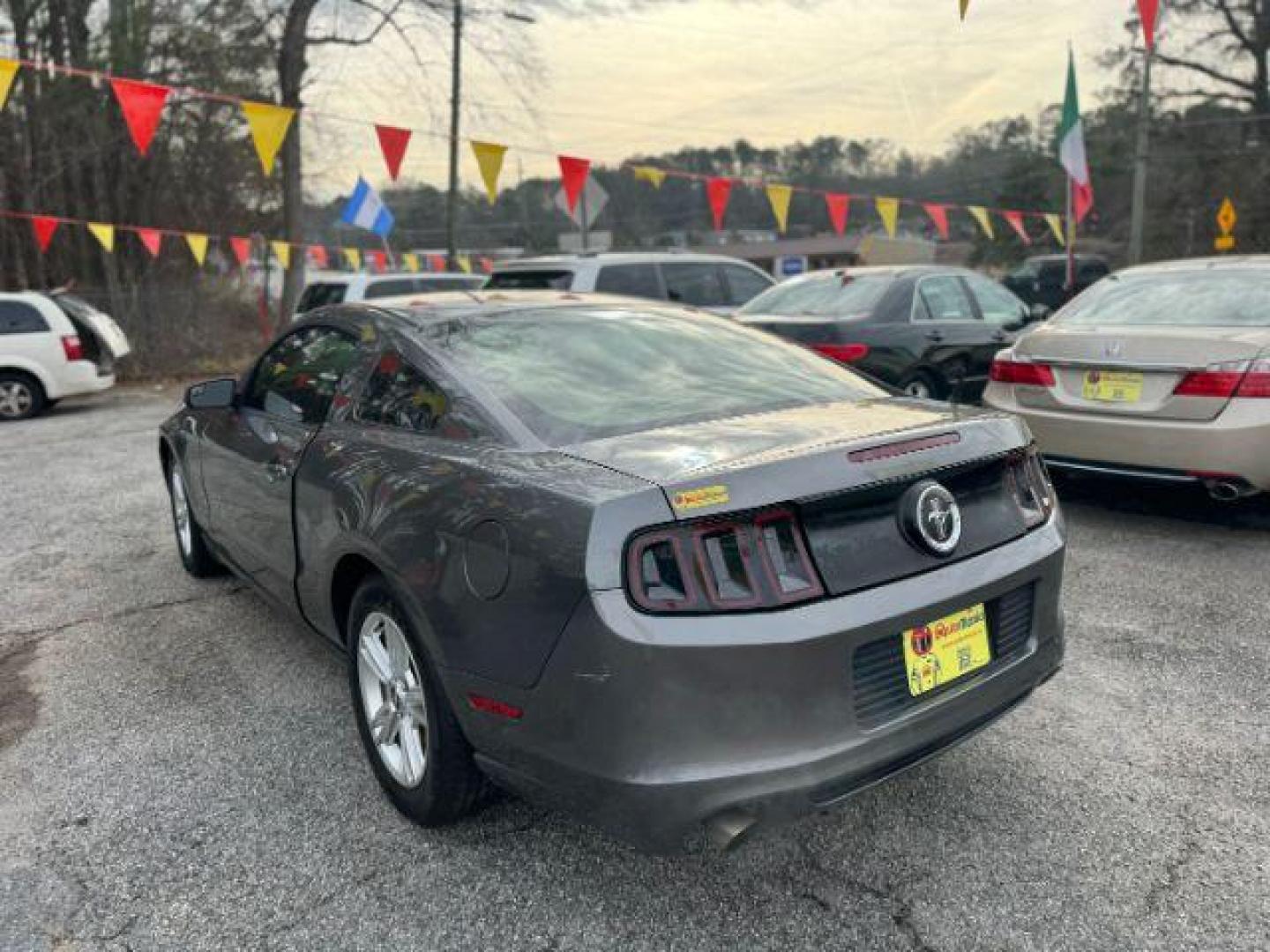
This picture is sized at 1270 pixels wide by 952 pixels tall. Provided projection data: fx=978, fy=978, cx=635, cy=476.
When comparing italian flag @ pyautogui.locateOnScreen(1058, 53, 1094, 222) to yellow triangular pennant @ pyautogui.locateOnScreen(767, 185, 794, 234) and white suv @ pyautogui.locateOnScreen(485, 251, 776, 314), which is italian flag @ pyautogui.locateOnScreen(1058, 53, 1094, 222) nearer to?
yellow triangular pennant @ pyautogui.locateOnScreen(767, 185, 794, 234)

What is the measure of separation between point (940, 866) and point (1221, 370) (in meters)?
3.59

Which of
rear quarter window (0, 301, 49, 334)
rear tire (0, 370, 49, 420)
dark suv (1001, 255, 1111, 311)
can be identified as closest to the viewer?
rear quarter window (0, 301, 49, 334)

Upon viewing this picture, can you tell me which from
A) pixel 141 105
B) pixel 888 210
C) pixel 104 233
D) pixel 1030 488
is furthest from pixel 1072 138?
pixel 104 233

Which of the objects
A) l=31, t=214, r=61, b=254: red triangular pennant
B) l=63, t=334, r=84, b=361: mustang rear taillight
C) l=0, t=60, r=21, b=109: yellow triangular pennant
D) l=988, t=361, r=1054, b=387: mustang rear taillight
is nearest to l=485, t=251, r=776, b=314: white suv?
l=988, t=361, r=1054, b=387: mustang rear taillight

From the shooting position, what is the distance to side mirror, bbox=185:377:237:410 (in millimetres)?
4121

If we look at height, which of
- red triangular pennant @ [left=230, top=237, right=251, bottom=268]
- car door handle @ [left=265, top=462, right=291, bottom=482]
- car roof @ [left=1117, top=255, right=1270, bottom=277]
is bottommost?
car door handle @ [left=265, top=462, right=291, bottom=482]

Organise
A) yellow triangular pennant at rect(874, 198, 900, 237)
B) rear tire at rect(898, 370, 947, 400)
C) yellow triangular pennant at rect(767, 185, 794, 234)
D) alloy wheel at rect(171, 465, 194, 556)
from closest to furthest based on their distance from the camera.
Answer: alloy wheel at rect(171, 465, 194, 556) < rear tire at rect(898, 370, 947, 400) < yellow triangular pennant at rect(767, 185, 794, 234) < yellow triangular pennant at rect(874, 198, 900, 237)

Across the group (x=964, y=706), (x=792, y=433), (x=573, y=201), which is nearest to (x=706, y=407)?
(x=792, y=433)

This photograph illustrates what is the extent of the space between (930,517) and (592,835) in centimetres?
126

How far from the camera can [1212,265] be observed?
5.98 metres

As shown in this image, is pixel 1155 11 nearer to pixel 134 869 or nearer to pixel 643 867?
pixel 643 867

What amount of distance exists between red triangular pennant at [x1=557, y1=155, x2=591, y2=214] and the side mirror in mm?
9442

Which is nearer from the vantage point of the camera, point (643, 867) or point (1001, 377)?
point (643, 867)

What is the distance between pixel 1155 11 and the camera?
8.17m
